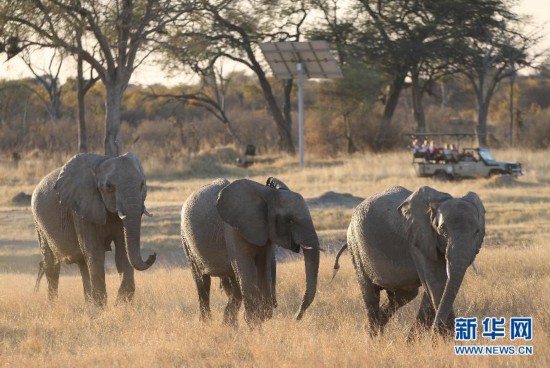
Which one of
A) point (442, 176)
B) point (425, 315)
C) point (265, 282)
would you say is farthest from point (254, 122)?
point (425, 315)

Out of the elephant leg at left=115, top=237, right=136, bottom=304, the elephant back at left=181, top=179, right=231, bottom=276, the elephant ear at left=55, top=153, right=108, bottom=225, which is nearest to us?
the elephant back at left=181, top=179, right=231, bottom=276

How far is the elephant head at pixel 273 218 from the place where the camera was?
9984mm

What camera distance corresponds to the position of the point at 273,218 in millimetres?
10312

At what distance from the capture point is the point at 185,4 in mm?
33750

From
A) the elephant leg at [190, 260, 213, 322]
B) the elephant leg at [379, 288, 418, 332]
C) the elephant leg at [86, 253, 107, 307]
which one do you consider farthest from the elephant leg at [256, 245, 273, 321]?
the elephant leg at [86, 253, 107, 307]

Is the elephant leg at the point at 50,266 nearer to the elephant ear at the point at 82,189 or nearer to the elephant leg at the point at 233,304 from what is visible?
the elephant ear at the point at 82,189

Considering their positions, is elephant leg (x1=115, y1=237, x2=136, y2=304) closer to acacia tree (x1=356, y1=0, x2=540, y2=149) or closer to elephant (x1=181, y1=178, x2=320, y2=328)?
elephant (x1=181, y1=178, x2=320, y2=328)

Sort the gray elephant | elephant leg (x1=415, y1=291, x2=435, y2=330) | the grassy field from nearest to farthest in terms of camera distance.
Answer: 1. the gray elephant
2. the grassy field
3. elephant leg (x1=415, y1=291, x2=435, y2=330)

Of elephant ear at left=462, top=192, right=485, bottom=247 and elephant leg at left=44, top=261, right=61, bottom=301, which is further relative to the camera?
elephant leg at left=44, top=261, right=61, bottom=301

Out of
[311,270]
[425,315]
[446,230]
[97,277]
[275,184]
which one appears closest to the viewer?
[446,230]

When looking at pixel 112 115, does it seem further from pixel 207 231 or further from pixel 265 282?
pixel 265 282

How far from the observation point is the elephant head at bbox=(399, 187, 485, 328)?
8.77m

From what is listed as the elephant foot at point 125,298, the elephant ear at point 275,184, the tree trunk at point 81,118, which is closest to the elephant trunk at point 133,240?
the elephant foot at point 125,298

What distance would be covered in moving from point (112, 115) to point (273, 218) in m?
23.6
